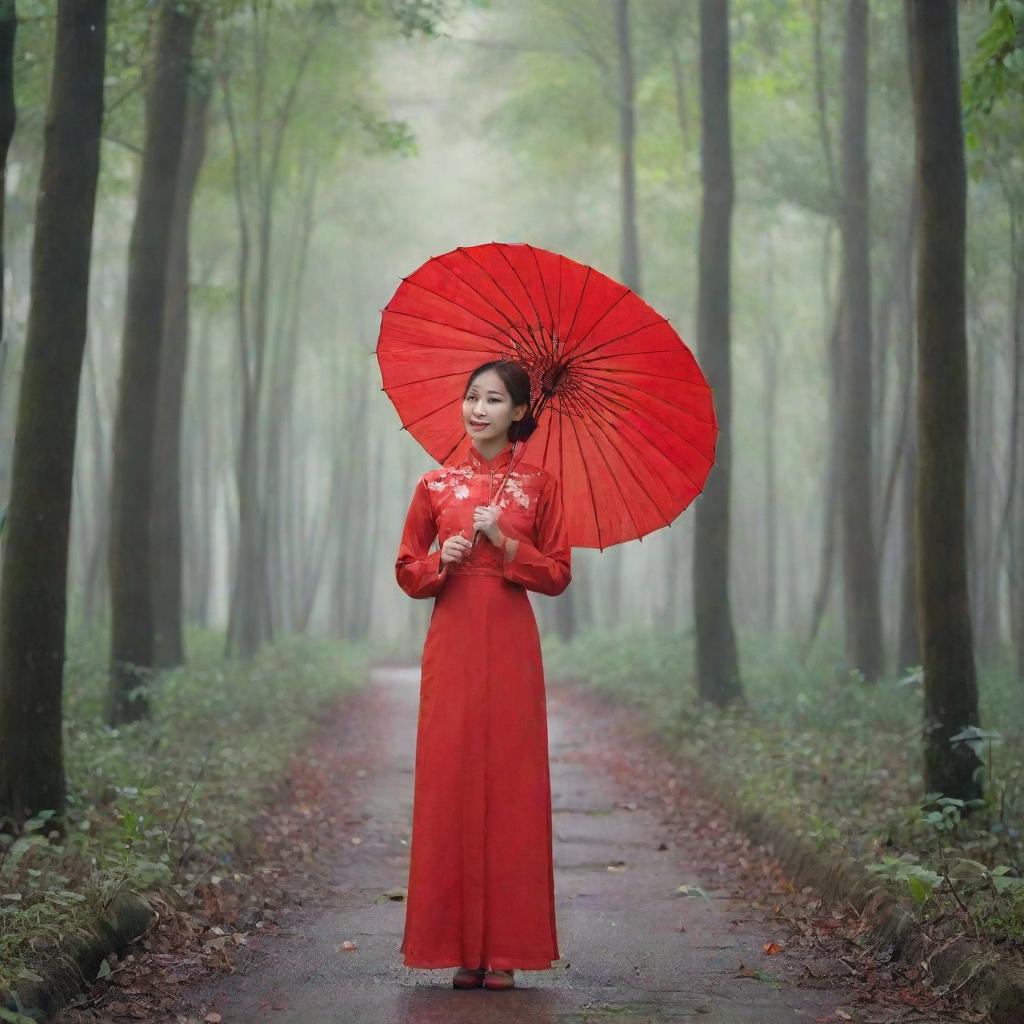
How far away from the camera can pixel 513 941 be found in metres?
4.11

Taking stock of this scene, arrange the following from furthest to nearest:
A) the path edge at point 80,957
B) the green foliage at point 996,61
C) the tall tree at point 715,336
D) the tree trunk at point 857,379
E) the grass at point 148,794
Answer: the tree trunk at point 857,379 → the tall tree at point 715,336 → the green foliage at point 996,61 → the grass at point 148,794 → the path edge at point 80,957

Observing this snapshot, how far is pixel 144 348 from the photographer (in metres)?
9.18

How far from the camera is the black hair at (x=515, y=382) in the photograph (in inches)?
166

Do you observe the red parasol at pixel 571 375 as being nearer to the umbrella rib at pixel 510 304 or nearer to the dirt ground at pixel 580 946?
→ the umbrella rib at pixel 510 304

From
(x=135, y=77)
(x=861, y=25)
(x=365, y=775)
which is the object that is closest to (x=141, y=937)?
(x=365, y=775)

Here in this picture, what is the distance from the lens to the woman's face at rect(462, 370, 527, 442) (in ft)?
13.8

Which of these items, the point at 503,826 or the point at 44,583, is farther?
the point at 44,583

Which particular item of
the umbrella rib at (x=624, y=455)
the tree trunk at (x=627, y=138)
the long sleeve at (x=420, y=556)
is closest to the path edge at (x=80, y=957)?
the long sleeve at (x=420, y=556)

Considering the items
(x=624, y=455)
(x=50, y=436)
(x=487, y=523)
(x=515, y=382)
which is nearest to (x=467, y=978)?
(x=487, y=523)

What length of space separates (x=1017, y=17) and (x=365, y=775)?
281 inches

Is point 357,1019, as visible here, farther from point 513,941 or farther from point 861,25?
point 861,25

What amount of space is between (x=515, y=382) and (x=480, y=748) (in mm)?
1279

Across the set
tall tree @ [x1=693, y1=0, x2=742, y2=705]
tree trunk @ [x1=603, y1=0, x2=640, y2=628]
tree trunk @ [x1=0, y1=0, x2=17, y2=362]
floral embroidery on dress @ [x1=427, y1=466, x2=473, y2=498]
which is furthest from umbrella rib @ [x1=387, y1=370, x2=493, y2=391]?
tree trunk @ [x1=603, y1=0, x2=640, y2=628]

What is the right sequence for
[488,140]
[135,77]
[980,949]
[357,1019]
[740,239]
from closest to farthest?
[357,1019], [980,949], [135,77], [488,140], [740,239]
